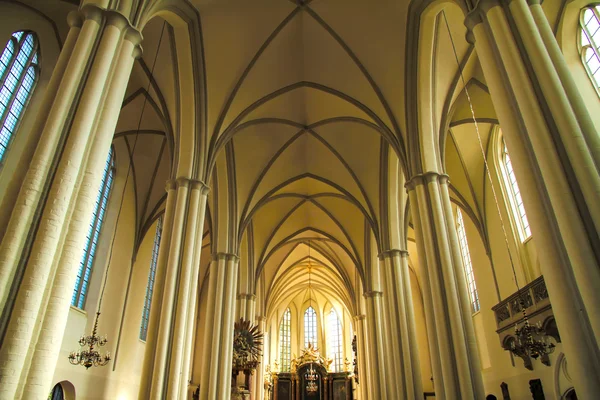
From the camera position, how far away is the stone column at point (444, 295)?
8117 millimetres

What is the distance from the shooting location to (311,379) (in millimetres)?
28656

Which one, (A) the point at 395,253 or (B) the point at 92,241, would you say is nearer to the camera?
(B) the point at 92,241

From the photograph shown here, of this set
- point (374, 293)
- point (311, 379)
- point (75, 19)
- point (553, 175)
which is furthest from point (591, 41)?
point (311, 379)

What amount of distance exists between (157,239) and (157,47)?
828 centimetres

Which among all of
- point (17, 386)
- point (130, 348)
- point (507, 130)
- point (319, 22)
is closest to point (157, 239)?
point (130, 348)

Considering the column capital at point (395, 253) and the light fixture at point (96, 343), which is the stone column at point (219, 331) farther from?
the column capital at point (395, 253)

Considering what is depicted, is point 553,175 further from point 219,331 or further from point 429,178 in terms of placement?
point 219,331

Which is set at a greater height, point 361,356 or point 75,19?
point 75,19

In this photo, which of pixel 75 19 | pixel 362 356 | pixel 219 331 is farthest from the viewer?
pixel 362 356

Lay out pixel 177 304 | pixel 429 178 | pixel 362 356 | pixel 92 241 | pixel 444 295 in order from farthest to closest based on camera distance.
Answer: pixel 362 356
pixel 92 241
pixel 429 178
pixel 177 304
pixel 444 295

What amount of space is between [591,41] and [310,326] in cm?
3021

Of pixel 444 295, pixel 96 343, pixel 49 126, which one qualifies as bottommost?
pixel 96 343

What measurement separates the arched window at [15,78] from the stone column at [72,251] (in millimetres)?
4050

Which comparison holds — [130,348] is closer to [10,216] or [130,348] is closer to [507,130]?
[10,216]
